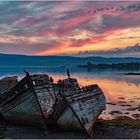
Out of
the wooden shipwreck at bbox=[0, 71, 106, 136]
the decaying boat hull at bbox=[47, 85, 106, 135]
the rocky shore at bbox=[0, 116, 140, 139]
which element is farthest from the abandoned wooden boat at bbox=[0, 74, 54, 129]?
the decaying boat hull at bbox=[47, 85, 106, 135]

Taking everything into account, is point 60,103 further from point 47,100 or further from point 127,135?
point 127,135

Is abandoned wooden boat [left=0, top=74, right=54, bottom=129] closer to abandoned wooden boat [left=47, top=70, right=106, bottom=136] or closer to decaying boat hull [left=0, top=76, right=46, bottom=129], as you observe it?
decaying boat hull [left=0, top=76, right=46, bottom=129]

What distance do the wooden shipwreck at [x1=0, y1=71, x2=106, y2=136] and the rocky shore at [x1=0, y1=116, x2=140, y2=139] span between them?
1.35ft

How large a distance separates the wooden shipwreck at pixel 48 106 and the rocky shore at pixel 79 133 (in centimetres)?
41

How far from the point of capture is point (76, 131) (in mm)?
20656

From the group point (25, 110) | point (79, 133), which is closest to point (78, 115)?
point (79, 133)

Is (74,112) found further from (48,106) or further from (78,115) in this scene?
(48,106)

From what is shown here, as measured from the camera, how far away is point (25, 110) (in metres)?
21.6

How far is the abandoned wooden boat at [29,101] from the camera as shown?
21266mm

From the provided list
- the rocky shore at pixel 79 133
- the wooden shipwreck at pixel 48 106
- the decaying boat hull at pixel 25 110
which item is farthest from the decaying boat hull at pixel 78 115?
the decaying boat hull at pixel 25 110

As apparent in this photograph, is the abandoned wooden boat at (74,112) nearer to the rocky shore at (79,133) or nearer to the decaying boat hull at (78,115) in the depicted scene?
the decaying boat hull at (78,115)

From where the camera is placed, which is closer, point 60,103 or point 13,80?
point 60,103

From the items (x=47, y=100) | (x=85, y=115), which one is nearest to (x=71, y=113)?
(x=85, y=115)

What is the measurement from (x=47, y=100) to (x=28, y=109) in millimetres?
1347
